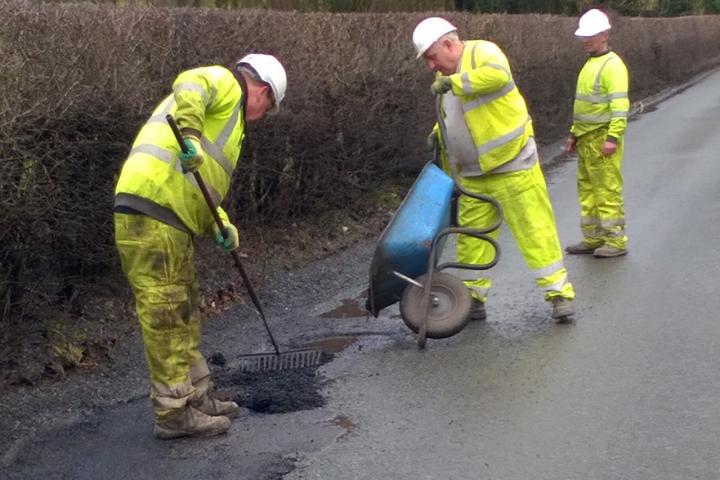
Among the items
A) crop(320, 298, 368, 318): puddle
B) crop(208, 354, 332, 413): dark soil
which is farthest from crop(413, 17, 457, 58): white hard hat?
crop(208, 354, 332, 413): dark soil

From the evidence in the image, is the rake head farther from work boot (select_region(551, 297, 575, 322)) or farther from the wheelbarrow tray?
work boot (select_region(551, 297, 575, 322))

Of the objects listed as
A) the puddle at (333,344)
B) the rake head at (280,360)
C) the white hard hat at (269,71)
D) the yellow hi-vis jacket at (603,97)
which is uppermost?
the white hard hat at (269,71)

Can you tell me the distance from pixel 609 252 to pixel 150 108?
380cm

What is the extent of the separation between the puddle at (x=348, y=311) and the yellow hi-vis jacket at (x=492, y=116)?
1.28 meters

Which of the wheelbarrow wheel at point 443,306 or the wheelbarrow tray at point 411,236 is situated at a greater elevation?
the wheelbarrow tray at point 411,236

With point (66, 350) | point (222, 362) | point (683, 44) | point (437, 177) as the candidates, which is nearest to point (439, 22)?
point (437, 177)

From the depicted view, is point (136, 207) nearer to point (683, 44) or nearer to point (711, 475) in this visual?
point (711, 475)

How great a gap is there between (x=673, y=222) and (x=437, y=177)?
13.6 feet

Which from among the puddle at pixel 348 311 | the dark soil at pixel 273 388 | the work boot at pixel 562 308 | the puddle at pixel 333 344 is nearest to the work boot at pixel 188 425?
the dark soil at pixel 273 388

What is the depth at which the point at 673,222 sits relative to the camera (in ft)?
32.7

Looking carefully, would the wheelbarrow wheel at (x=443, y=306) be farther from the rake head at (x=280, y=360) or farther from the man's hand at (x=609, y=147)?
the man's hand at (x=609, y=147)

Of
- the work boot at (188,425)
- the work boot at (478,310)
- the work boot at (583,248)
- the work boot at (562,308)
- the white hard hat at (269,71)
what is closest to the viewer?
the work boot at (188,425)

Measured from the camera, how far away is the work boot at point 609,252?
8.64 meters

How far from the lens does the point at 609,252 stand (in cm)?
863
